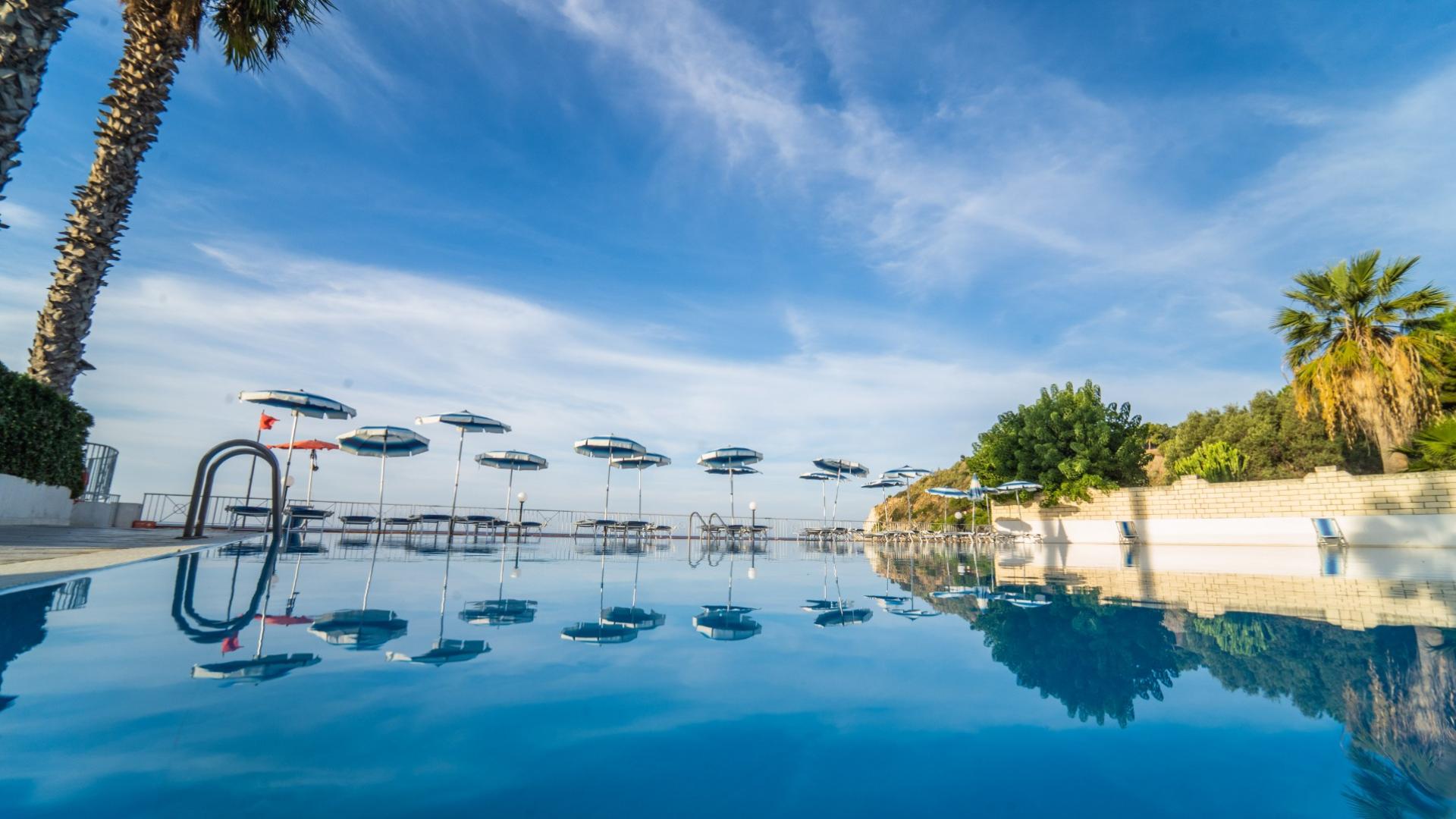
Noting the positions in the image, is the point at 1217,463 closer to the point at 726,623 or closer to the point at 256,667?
the point at 726,623

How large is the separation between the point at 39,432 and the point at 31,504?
1.68m

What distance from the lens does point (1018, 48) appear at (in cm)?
1195

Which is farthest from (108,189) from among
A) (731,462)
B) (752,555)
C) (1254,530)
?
(1254,530)

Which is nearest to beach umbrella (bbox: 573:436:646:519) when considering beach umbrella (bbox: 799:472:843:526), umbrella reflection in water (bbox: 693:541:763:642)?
beach umbrella (bbox: 799:472:843:526)

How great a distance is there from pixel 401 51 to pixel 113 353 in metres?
8.40

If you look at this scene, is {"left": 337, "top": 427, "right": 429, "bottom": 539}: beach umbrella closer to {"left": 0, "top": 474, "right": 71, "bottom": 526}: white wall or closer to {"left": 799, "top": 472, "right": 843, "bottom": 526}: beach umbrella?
{"left": 0, "top": 474, "right": 71, "bottom": 526}: white wall

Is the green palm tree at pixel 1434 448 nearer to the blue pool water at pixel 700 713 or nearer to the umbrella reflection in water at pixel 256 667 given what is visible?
the blue pool water at pixel 700 713

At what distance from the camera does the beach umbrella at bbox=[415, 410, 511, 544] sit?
15.8m

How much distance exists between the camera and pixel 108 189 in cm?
938

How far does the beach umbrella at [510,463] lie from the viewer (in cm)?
1788

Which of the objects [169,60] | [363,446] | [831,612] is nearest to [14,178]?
[169,60]

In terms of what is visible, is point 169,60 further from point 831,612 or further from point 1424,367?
point 1424,367

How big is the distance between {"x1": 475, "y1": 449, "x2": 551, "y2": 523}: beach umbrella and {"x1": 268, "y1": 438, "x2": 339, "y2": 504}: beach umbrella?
3.79m

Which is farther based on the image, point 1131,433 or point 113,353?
point 1131,433
